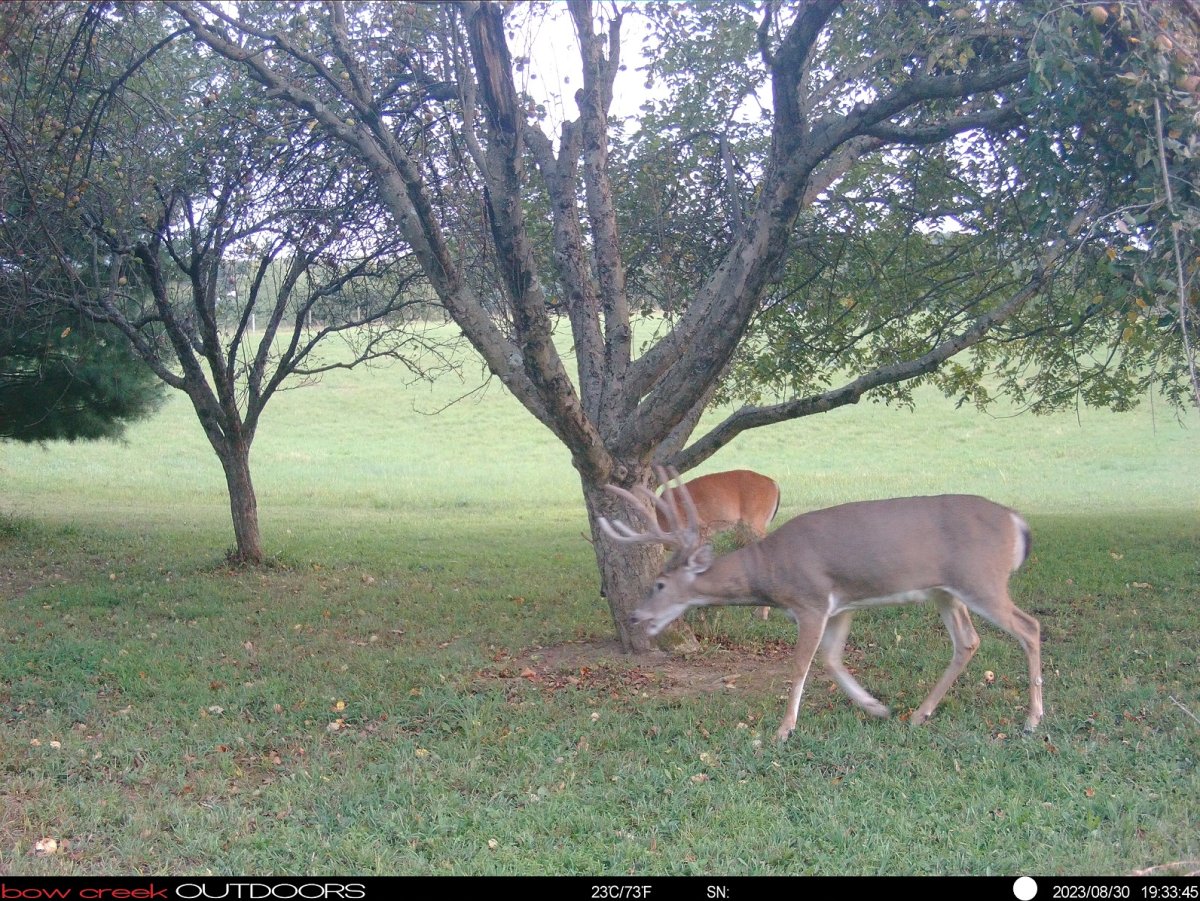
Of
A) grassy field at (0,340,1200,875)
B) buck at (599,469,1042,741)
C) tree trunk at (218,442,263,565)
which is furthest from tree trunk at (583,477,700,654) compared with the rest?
tree trunk at (218,442,263,565)

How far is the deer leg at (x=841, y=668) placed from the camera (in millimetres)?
6746

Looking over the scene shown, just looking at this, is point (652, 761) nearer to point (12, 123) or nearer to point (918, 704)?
point (918, 704)

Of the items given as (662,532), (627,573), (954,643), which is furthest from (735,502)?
(954,643)

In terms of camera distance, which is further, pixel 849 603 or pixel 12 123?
pixel 12 123

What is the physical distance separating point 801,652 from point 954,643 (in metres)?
1.07

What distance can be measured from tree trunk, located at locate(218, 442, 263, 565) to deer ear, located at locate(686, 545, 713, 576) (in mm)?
7242

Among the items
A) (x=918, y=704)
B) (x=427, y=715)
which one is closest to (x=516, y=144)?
(x=427, y=715)

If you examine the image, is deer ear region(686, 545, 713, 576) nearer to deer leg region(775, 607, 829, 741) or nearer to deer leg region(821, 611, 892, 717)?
deer leg region(775, 607, 829, 741)

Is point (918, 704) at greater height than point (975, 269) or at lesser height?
lesser

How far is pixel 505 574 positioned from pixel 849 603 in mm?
6469

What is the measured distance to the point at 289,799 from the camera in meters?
5.65

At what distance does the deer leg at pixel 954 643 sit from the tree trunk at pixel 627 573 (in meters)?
2.10

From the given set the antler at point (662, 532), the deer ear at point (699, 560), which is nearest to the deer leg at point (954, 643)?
the deer ear at point (699, 560)

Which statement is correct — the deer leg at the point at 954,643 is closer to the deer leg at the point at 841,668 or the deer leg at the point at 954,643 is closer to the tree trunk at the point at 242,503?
the deer leg at the point at 841,668
